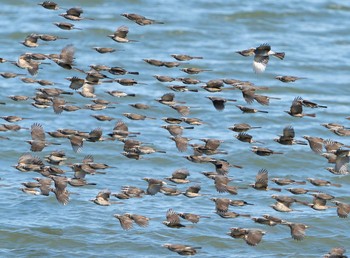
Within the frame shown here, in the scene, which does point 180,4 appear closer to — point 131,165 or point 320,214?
point 131,165

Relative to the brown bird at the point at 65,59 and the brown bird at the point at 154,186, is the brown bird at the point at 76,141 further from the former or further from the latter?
the brown bird at the point at 154,186

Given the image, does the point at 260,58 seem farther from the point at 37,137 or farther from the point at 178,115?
the point at 178,115

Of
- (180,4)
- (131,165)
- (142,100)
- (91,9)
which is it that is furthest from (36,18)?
(131,165)

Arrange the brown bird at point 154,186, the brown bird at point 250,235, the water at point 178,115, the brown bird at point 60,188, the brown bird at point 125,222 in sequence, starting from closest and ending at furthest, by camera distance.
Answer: the brown bird at point 250,235 < the brown bird at point 125,222 < the brown bird at point 60,188 < the brown bird at point 154,186 < the water at point 178,115

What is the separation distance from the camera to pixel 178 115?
3222cm

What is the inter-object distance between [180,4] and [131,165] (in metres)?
17.6

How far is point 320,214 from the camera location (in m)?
25.6

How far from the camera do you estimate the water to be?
2388 cm

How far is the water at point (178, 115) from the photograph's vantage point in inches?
940

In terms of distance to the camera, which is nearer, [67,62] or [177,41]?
[67,62]

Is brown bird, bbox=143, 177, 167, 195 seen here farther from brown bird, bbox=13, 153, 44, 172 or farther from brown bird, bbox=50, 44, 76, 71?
brown bird, bbox=50, 44, 76, 71

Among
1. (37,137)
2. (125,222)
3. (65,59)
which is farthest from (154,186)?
(65,59)

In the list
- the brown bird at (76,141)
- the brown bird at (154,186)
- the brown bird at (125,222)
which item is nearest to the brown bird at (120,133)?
the brown bird at (76,141)

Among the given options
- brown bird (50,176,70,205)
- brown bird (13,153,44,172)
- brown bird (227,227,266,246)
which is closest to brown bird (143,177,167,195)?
brown bird (50,176,70,205)
